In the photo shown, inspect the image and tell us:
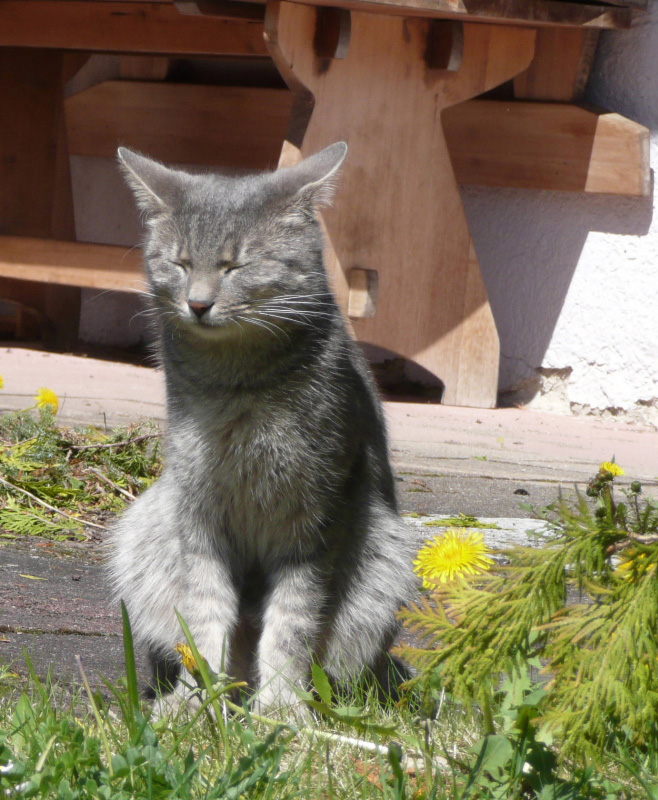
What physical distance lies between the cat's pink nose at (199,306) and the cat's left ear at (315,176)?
35 cm

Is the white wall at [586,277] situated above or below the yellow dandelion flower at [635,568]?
below

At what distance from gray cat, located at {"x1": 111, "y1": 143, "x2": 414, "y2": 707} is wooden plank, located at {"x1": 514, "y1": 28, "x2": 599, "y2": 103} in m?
3.51

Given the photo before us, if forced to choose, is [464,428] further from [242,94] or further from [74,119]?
[74,119]

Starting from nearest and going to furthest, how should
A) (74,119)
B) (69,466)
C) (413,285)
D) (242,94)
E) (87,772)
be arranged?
(87,772) < (69,466) < (413,285) < (242,94) < (74,119)

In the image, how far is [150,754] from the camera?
4.50ft

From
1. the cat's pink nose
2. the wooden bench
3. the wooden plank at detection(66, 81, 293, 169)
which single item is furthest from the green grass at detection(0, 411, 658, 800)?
the wooden plank at detection(66, 81, 293, 169)

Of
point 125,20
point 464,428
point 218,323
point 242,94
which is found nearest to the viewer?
point 218,323

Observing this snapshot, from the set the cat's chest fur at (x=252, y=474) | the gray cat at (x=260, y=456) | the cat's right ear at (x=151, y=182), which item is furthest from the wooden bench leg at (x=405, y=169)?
the cat's chest fur at (x=252, y=474)

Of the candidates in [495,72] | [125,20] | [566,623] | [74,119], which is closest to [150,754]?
[566,623]

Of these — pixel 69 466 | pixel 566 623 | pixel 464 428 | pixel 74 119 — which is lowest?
pixel 464 428

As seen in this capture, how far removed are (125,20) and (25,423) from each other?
3361 mm

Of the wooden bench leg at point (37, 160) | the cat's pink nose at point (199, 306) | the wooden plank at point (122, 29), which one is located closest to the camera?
the cat's pink nose at point (199, 306)

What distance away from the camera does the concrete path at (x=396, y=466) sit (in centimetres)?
230

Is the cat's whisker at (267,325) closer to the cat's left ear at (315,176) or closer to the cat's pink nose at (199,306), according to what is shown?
the cat's pink nose at (199,306)
